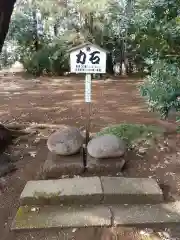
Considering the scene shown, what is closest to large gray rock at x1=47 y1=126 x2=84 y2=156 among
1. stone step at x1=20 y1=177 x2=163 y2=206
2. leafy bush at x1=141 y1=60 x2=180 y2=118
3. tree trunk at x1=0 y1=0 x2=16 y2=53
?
stone step at x1=20 y1=177 x2=163 y2=206

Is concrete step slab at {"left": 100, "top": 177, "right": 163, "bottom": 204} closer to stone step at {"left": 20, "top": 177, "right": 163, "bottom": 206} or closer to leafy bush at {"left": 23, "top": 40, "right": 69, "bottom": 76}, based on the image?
stone step at {"left": 20, "top": 177, "right": 163, "bottom": 206}

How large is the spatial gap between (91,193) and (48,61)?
10595 millimetres

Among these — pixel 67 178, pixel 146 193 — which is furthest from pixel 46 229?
pixel 146 193

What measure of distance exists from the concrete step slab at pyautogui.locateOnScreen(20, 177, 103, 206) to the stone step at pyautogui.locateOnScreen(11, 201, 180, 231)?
7 centimetres

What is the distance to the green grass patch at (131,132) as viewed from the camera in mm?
4066

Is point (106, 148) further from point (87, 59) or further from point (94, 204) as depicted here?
point (87, 59)

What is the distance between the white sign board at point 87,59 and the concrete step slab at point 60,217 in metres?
1.64

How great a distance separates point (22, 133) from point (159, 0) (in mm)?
2731

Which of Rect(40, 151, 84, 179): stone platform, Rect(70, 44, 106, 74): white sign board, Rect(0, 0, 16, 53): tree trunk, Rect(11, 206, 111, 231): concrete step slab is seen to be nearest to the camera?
Rect(11, 206, 111, 231): concrete step slab

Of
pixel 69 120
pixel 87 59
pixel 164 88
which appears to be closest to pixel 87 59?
pixel 87 59

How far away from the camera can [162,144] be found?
3965 mm

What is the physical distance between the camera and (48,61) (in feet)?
41.7

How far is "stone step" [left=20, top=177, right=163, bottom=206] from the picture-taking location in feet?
8.97

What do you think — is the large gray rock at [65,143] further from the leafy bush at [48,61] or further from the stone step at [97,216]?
the leafy bush at [48,61]
